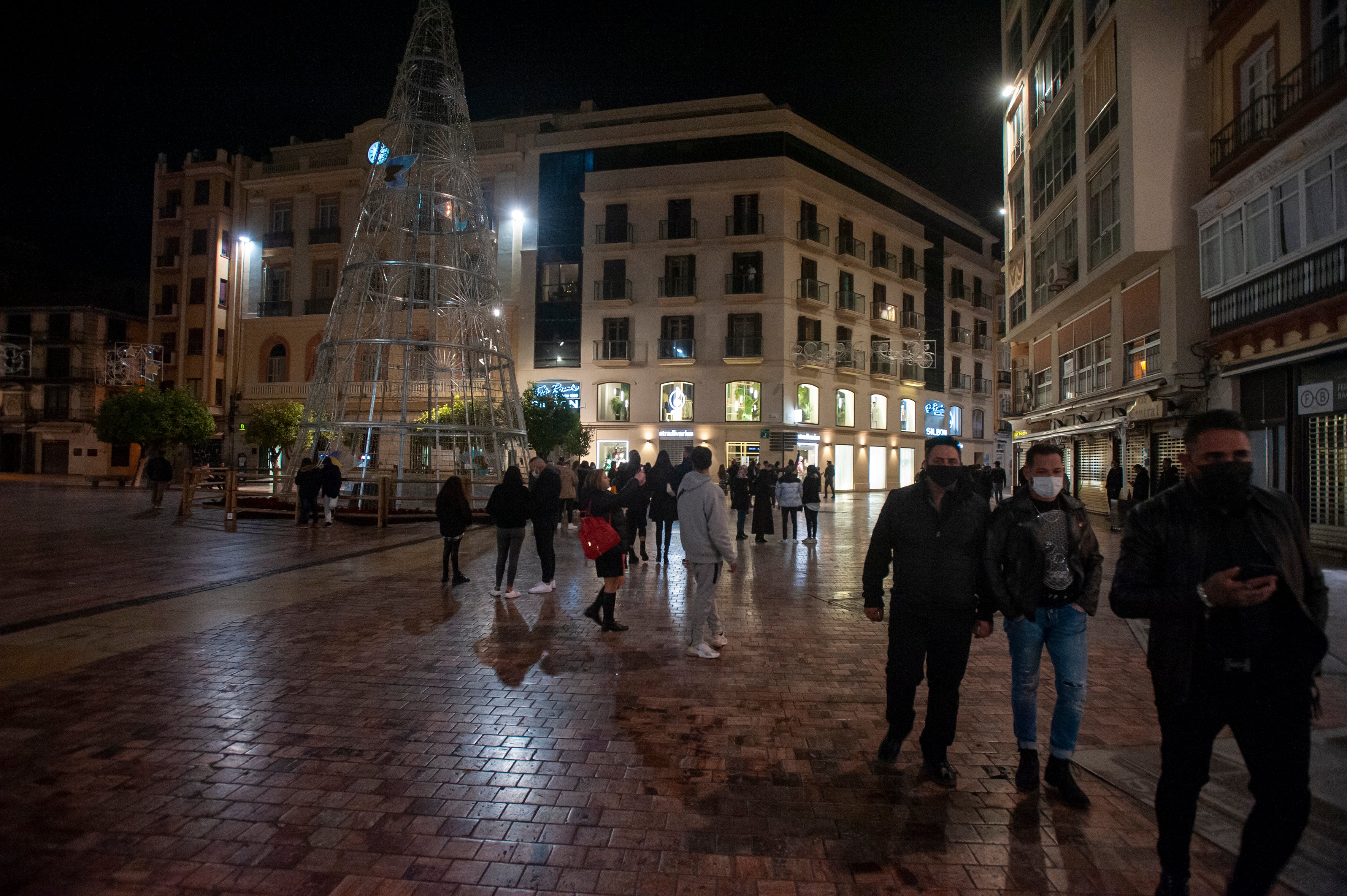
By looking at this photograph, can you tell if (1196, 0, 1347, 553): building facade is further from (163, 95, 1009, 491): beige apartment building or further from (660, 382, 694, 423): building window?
(660, 382, 694, 423): building window

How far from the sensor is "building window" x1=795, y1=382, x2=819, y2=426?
3488cm

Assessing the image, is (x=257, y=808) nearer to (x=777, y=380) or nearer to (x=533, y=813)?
(x=533, y=813)

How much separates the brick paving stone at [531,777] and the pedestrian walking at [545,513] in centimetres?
196

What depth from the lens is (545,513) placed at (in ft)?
27.7

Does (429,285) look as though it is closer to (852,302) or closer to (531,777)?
(531,777)

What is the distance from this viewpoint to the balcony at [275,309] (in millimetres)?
38812

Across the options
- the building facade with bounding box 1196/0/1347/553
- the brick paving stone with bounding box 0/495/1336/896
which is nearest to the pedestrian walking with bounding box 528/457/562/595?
the brick paving stone with bounding box 0/495/1336/896

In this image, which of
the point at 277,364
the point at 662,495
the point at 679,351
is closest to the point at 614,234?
the point at 679,351

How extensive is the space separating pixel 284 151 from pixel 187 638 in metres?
44.4

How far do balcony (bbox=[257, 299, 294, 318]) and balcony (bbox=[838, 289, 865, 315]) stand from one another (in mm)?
27935

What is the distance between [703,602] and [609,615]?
1.21 meters

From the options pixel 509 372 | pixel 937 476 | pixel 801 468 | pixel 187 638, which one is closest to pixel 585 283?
pixel 801 468

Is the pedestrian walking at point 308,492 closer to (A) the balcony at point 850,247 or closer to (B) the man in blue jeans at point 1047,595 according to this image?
(B) the man in blue jeans at point 1047,595

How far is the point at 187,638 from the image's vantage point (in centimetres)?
639
